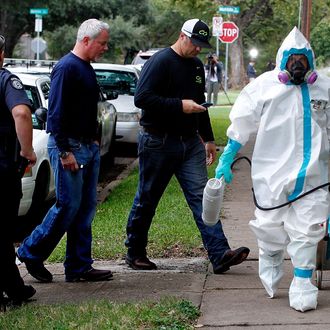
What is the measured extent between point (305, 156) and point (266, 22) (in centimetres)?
→ 6379

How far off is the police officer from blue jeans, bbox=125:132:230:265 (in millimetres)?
1292

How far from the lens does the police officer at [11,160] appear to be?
6316mm

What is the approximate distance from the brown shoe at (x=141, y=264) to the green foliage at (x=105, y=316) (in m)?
1.28

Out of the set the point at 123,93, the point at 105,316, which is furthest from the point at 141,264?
the point at 123,93

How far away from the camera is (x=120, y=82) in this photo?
17.6 metres

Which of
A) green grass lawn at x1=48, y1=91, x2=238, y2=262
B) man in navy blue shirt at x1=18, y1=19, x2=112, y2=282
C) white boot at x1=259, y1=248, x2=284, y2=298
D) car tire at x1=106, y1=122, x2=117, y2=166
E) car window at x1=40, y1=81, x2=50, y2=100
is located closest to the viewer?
white boot at x1=259, y1=248, x2=284, y2=298

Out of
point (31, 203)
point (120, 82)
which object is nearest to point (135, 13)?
point (120, 82)

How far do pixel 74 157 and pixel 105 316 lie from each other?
1449mm

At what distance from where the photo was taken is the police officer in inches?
249

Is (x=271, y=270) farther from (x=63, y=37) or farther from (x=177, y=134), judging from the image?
(x=63, y=37)

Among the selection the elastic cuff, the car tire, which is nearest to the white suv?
the car tire

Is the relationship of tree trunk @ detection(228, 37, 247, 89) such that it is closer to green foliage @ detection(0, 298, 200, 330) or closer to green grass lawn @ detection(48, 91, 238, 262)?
green grass lawn @ detection(48, 91, 238, 262)

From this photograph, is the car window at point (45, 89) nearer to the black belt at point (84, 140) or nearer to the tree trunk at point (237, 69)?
the black belt at point (84, 140)

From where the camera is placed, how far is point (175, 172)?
304 inches
